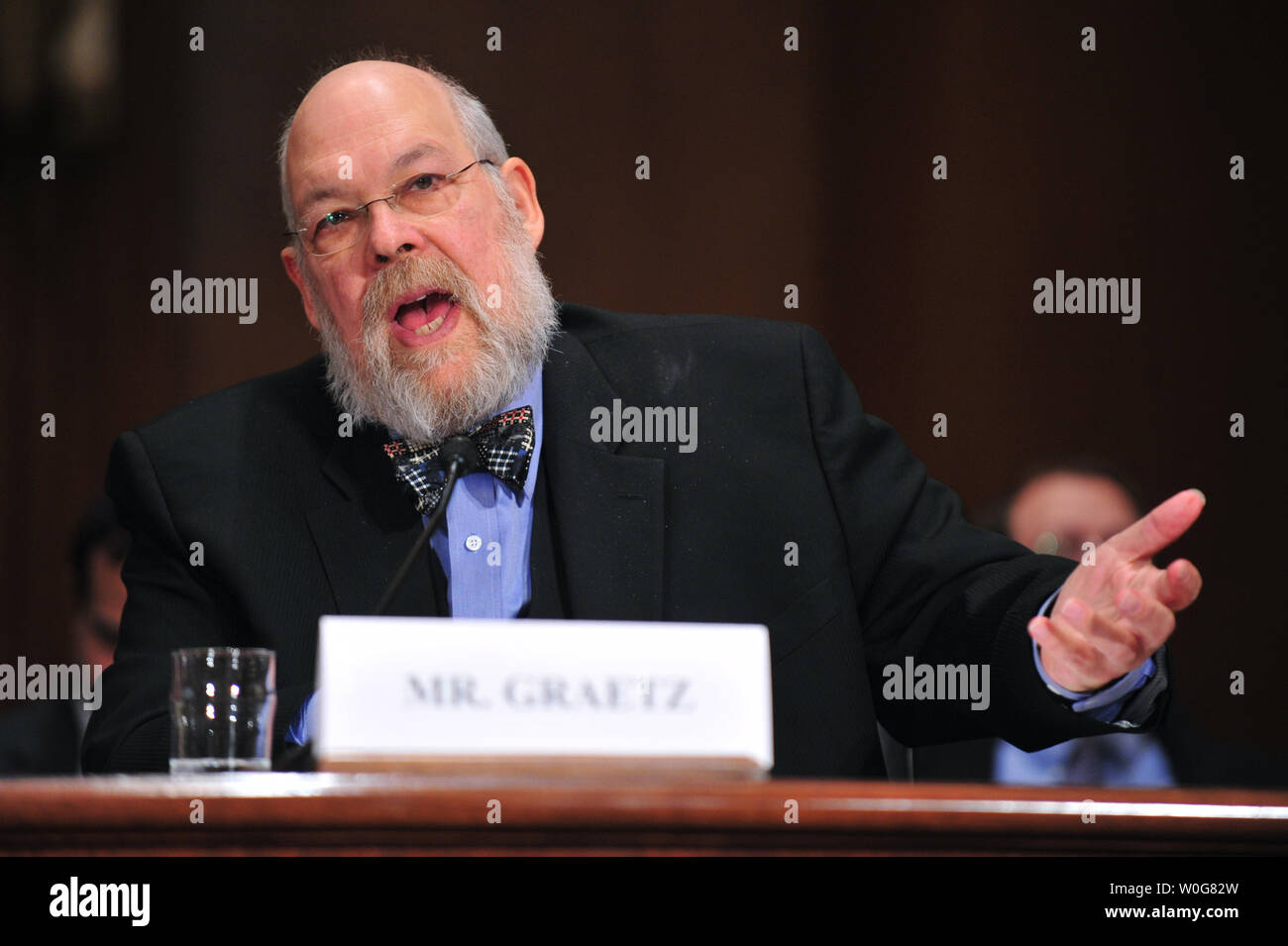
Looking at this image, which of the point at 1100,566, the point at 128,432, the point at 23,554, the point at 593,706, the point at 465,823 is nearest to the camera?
the point at 465,823

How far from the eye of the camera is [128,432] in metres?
1.88

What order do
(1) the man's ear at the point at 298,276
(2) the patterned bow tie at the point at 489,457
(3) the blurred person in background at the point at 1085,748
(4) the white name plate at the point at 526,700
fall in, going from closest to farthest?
1. (4) the white name plate at the point at 526,700
2. (2) the patterned bow tie at the point at 489,457
3. (1) the man's ear at the point at 298,276
4. (3) the blurred person in background at the point at 1085,748

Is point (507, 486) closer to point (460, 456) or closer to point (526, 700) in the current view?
point (460, 456)

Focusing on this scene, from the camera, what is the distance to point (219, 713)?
113cm

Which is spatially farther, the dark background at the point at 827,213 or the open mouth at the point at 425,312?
the dark background at the point at 827,213

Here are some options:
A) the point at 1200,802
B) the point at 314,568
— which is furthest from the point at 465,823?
the point at 314,568

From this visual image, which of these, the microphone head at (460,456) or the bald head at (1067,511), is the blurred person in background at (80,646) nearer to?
the microphone head at (460,456)

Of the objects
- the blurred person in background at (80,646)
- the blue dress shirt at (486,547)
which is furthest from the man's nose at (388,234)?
the blurred person in background at (80,646)

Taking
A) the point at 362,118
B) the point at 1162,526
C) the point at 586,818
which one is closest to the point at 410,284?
the point at 362,118

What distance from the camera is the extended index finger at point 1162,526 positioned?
3.95ft

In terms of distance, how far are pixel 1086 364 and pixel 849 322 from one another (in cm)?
54

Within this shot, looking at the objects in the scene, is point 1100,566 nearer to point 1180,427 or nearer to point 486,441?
point 486,441
